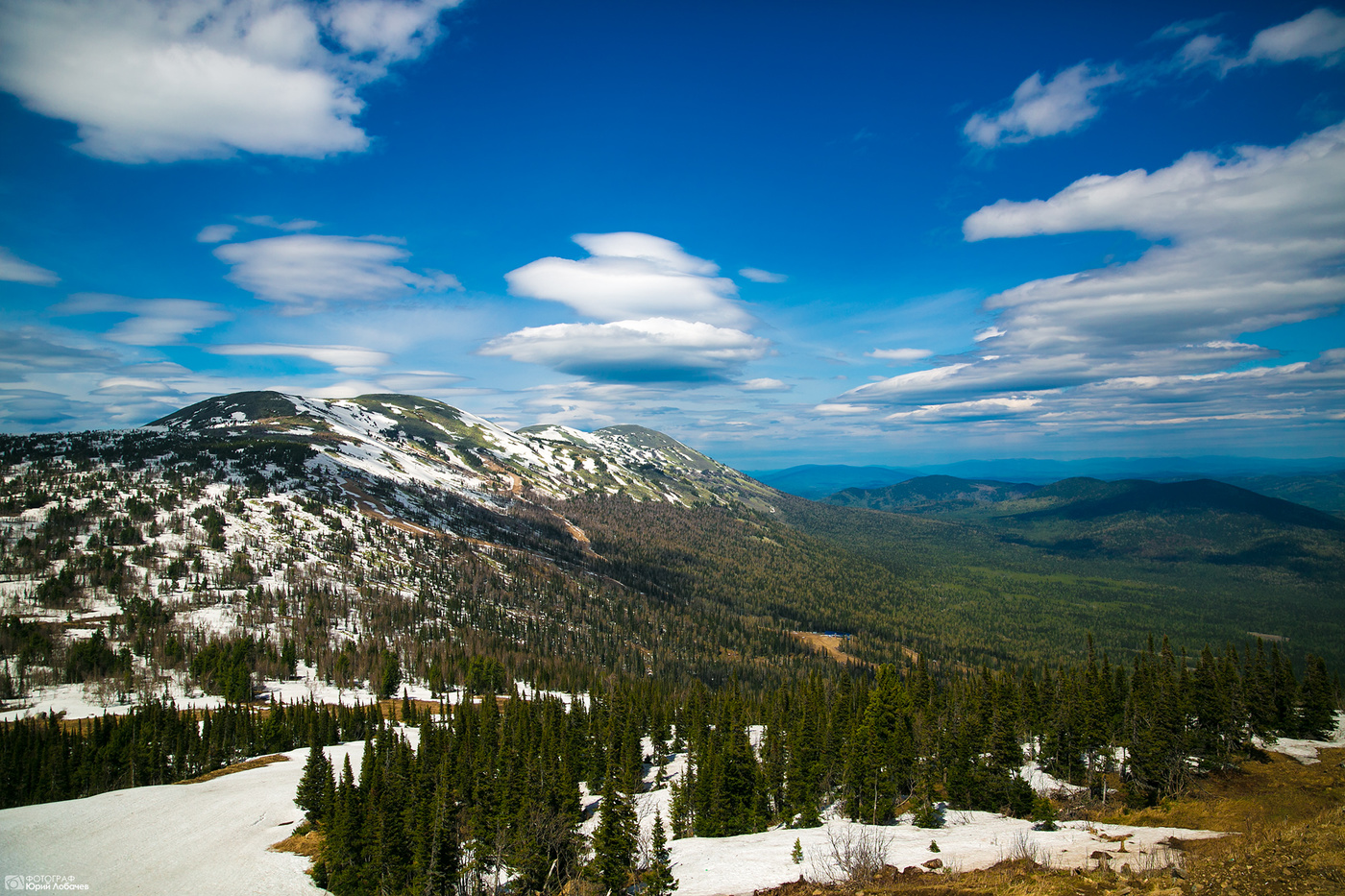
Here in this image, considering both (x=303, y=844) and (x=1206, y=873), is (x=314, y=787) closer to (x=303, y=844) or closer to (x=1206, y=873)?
(x=303, y=844)

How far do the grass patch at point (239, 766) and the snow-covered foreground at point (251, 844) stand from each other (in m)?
7.64

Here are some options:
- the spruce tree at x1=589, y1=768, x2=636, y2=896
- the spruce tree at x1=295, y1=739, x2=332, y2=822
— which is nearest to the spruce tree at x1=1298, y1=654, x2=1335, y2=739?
the spruce tree at x1=589, y1=768, x2=636, y2=896

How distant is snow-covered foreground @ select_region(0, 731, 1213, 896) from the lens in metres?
40.3

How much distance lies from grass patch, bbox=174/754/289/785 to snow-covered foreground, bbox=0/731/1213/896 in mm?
7638

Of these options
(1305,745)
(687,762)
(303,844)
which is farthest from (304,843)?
(1305,745)

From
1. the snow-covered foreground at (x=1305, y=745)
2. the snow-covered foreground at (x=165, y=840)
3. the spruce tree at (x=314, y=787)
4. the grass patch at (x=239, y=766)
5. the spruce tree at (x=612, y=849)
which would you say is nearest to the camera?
the spruce tree at (x=612, y=849)

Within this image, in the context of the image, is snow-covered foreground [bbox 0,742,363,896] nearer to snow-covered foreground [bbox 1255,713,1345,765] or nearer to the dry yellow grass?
the dry yellow grass

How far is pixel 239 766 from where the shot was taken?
9212 cm

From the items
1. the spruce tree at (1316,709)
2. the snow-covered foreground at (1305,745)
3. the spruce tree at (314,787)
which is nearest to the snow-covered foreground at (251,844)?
the spruce tree at (314,787)

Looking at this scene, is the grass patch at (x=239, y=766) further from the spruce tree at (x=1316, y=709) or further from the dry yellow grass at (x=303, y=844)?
the spruce tree at (x=1316, y=709)

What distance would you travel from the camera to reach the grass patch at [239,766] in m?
85.3

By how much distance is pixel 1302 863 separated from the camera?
984 inches

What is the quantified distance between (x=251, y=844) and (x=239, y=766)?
127 feet

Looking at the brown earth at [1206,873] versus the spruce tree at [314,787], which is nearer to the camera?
the brown earth at [1206,873]
